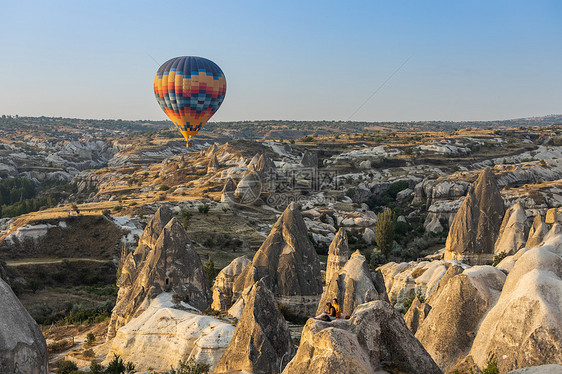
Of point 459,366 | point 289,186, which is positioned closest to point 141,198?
point 289,186

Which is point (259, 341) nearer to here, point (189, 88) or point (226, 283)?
point (226, 283)

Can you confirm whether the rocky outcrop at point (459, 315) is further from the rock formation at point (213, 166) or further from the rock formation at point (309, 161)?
the rock formation at point (309, 161)

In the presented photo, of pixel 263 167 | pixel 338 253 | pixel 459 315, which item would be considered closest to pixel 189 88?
pixel 263 167

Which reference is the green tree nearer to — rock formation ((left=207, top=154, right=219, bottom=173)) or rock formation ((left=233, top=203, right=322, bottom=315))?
rock formation ((left=233, top=203, right=322, bottom=315))

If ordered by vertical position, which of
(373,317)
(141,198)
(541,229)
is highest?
(373,317)

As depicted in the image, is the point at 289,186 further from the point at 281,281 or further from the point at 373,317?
the point at 373,317

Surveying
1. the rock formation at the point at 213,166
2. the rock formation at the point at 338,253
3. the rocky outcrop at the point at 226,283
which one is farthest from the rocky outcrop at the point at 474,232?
the rock formation at the point at 213,166

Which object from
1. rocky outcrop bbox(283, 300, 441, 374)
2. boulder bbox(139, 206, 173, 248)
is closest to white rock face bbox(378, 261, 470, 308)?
boulder bbox(139, 206, 173, 248)
